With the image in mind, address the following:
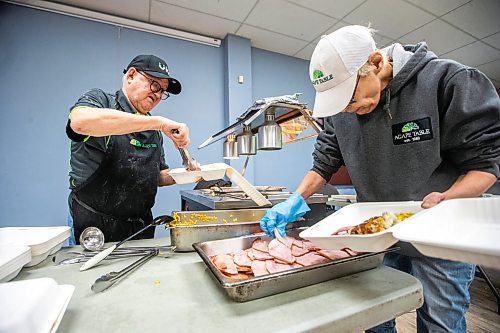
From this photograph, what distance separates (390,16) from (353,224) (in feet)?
10.5

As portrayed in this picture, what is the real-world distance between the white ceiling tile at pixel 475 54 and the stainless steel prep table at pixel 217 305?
4.88 m

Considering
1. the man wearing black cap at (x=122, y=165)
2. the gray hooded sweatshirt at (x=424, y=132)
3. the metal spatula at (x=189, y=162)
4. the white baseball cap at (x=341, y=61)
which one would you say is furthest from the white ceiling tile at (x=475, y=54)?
the metal spatula at (x=189, y=162)

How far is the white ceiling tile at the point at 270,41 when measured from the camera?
337 cm

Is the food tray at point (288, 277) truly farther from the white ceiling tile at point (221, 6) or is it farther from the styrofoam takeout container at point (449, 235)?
the white ceiling tile at point (221, 6)

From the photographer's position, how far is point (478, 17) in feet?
10.5

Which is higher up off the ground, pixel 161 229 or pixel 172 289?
pixel 172 289

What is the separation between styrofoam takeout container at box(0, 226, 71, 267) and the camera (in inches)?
36.0

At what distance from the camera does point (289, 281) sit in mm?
726

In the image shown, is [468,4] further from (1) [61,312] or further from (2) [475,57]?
(1) [61,312]

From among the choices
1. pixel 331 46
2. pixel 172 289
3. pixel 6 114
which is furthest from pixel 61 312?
pixel 6 114

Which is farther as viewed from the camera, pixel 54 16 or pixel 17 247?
pixel 54 16

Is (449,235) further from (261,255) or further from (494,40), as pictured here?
(494,40)

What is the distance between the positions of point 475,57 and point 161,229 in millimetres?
5847

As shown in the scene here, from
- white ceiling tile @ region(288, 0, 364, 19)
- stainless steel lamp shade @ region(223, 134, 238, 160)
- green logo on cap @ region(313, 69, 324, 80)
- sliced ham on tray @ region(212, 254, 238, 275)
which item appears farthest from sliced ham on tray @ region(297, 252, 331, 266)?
white ceiling tile @ region(288, 0, 364, 19)
